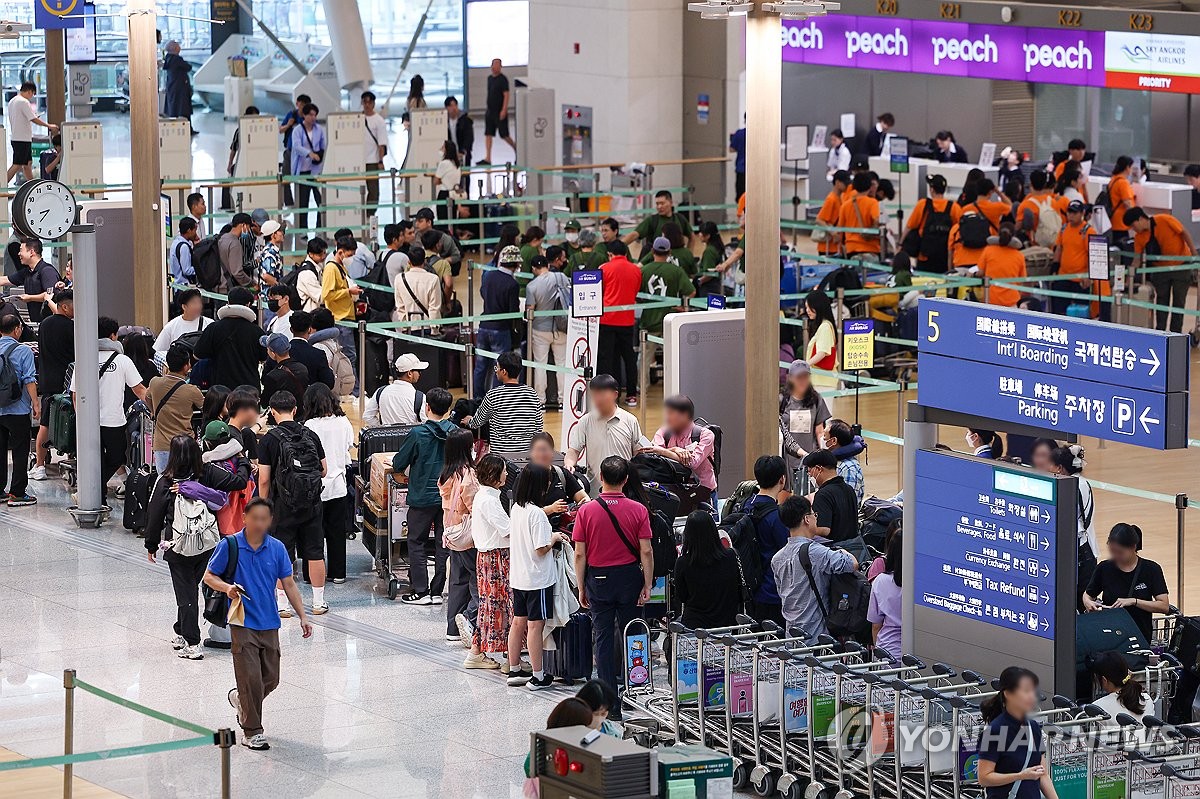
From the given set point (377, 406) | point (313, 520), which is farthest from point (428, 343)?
point (313, 520)

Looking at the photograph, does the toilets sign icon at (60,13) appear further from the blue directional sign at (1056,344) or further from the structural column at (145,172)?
Result: the blue directional sign at (1056,344)

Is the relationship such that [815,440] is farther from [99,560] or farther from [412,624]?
[99,560]

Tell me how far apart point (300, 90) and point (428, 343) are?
21.1 metres

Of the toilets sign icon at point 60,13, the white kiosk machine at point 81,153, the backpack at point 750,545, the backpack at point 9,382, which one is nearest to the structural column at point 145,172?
the backpack at point 9,382

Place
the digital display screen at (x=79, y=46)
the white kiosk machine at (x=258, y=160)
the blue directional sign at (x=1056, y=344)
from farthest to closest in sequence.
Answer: the digital display screen at (x=79, y=46)
the white kiosk machine at (x=258, y=160)
the blue directional sign at (x=1056, y=344)

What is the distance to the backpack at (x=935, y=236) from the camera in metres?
21.3

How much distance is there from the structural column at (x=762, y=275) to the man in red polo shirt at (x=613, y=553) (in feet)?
6.86

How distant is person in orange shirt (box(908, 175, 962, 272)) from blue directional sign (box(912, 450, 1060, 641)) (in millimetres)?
12556

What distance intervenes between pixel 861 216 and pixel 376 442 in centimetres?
1080

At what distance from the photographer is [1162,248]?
69.2 ft

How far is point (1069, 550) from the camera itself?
334 inches

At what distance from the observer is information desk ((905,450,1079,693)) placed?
8492 millimetres

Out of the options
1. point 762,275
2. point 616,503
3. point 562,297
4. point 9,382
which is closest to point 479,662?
point 616,503

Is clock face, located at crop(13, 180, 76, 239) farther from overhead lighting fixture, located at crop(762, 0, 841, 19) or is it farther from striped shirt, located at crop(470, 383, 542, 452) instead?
overhead lighting fixture, located at crop(762, 0, 841, 19)
